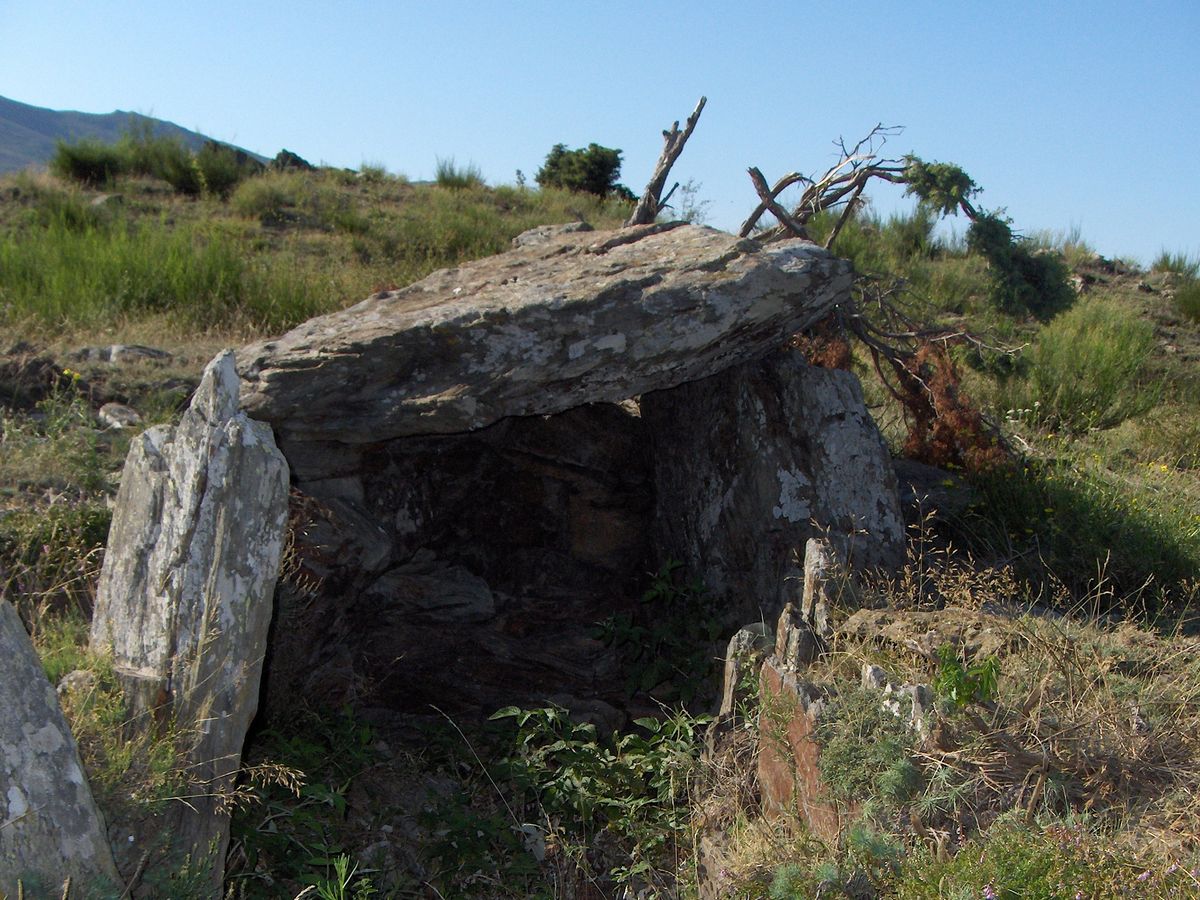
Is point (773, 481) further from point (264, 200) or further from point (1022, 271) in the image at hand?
point (264, 200)

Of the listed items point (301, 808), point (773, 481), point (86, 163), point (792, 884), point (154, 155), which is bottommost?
point (301, 808)

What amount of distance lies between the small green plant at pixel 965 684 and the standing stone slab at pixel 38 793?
231 cm

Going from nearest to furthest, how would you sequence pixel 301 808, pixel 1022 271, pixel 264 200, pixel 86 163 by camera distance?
pixel 301 808 → pixel 1022 271 → pixel 264 200 → pixel 86 163

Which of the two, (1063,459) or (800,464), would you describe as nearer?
(800,464)

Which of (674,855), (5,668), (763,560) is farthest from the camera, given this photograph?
(763,560)

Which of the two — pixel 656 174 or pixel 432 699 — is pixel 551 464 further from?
pixel 656 174

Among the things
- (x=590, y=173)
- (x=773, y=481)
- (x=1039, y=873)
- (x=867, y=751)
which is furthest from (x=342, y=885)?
(x=590, y=173)

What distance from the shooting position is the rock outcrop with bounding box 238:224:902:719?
441 cm

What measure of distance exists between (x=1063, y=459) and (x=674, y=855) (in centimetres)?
414

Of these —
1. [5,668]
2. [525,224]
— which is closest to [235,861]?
[5,668]

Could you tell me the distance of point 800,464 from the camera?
4.82 metres

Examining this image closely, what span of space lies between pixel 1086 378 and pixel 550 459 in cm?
501

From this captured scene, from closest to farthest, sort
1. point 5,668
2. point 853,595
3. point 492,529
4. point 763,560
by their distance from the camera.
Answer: point 5,668, point 853,595, point 763,560, point 492,529

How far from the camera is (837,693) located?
328 cm
